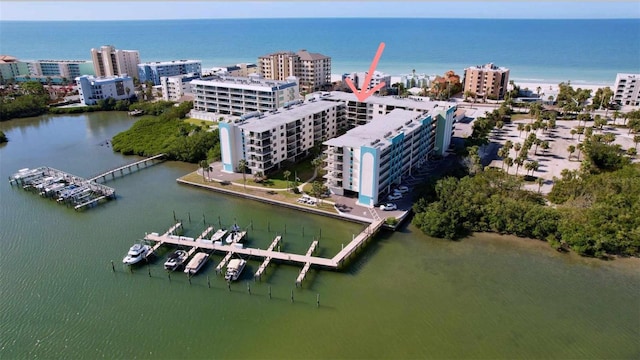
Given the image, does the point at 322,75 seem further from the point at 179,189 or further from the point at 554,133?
the point at 179,189

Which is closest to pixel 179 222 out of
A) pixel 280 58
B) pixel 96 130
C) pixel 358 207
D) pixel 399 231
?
pixel 358 207

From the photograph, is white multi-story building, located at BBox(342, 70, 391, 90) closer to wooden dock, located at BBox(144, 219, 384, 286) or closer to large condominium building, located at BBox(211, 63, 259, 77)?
large condominium building, located at BBox(211, 63, 259, 77)

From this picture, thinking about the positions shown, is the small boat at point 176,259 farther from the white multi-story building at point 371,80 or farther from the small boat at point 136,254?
the white multi-story building at point 371,80

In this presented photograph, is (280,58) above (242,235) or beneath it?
above

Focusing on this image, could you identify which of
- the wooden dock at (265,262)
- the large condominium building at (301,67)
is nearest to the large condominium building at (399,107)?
the wooden dock at (265,262)

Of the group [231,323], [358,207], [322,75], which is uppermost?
[322,75]

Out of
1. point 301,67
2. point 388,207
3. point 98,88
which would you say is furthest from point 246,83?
point 388,207
